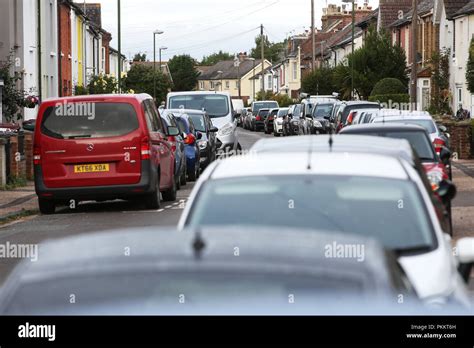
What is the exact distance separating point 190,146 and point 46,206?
27.2ft

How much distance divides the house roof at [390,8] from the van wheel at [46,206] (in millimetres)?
63519

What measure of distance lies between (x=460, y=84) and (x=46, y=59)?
19.9 metres

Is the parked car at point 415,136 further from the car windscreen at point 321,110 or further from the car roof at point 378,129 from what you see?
the car windscreen at point 321,110

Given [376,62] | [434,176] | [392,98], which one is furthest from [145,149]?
[376,62]

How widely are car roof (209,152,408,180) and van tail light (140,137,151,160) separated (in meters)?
11.4

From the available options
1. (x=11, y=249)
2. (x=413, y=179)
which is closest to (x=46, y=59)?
(x=11, y=249)

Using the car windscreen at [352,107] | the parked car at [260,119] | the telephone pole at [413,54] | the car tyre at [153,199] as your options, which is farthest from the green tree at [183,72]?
the car tyre at [153,199]

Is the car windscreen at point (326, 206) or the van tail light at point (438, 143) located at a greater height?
the van tail light at point (438, 143)

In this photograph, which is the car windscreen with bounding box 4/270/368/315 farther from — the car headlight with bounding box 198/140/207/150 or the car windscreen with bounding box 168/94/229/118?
the car windscreen with bounding box 168/94/229/118

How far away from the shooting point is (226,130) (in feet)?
115

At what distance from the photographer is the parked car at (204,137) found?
29578 mm

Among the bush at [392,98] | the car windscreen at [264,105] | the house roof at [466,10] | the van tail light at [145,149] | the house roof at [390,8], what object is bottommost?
the van tail light at [145,149]

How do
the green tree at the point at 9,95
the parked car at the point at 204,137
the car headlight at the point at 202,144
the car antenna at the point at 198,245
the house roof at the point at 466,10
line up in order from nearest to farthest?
the car antenna at the point at 198,245 → the car headlight at the point at 202,144 → the parked car at the point at 204,137 → the green tree at the point at 9,95 → the house roof at the point at 466,10
